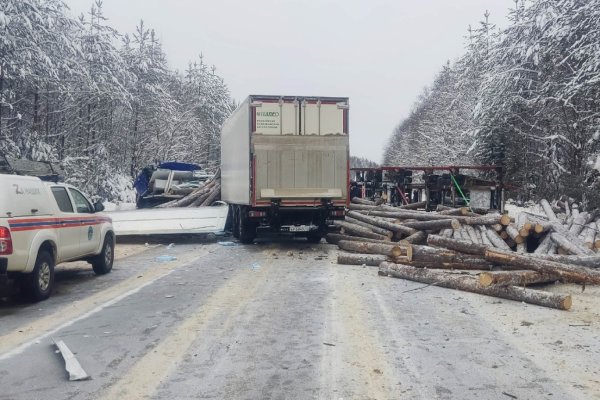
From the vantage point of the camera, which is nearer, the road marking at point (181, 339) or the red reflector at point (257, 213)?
the road marking at point (181, 339)

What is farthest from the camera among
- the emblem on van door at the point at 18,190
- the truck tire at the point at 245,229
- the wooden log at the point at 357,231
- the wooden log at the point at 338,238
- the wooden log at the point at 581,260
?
the truck tire at the point at 245,229

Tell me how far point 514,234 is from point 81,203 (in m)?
9.16

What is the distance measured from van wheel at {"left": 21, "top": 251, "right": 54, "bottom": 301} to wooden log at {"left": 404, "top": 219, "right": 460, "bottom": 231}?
28.5ft

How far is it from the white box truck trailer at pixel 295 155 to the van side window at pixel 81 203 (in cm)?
478

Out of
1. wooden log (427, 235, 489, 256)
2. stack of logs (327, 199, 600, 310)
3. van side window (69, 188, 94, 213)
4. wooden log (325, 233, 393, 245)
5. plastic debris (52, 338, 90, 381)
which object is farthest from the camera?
wooden log (325, 233, 393, 245)

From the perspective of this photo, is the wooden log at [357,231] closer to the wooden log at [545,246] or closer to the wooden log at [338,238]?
the wooden log at [338,238]

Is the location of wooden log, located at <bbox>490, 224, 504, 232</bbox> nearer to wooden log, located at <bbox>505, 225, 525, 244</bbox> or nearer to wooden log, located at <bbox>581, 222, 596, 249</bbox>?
wooden log, located at <bbox>505, 225, 525, 244</bbox>

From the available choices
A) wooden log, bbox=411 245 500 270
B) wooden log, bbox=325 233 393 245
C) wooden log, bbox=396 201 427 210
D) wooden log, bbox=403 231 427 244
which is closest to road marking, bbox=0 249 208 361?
wooden log, bbox=411 245 500 270

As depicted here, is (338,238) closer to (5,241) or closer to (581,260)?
(581,260)

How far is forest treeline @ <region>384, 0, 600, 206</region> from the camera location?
71.5ft

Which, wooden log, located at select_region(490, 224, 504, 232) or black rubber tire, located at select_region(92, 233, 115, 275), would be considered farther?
wooden log, located at select_region(490, 224, 504, 232)

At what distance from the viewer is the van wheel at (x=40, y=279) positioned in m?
7.80

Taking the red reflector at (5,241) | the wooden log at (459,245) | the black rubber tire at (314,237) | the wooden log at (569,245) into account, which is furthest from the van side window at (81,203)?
the wooden log at (569,245)

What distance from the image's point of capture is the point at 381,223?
1484 centimetres
